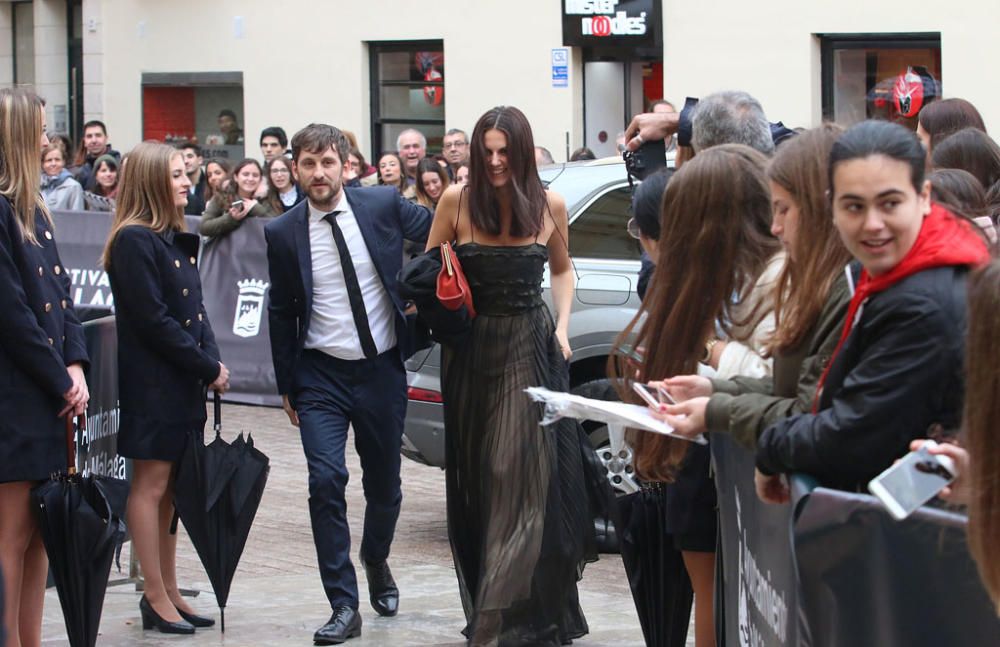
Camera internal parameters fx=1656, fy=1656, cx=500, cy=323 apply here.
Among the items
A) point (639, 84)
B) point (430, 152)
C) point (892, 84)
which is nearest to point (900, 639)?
point (892, 84)

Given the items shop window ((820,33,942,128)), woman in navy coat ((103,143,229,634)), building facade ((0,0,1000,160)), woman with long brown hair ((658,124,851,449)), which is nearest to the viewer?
woman with long brown hair ((658,124,851,449))

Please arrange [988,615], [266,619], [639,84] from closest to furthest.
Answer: [988,615] < [266,619] < [639,84]

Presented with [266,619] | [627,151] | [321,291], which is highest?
[627,151]

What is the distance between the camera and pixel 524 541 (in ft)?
20.1

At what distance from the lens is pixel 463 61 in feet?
63.0

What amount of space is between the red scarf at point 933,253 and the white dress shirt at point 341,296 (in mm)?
3344

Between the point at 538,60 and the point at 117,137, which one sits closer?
the point at 538,60

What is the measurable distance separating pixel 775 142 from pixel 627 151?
52cm

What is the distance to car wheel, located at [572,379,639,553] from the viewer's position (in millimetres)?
7219

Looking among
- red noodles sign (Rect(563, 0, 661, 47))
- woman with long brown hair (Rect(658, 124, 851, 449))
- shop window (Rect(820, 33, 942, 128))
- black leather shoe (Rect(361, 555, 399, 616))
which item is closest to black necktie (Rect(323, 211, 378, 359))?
black leather shoe (Rect(361, 555, 399, 616))

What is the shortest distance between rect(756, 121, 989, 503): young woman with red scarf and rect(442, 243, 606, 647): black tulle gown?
2.89 meters

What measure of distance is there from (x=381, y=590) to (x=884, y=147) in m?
3.93

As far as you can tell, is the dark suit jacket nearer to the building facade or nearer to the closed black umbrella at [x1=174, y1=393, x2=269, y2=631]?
the closed black umbrella at [x1=174, y1=393, x2=269, y2=631]

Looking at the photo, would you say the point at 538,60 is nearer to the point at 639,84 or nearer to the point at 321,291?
the point at 639,84
